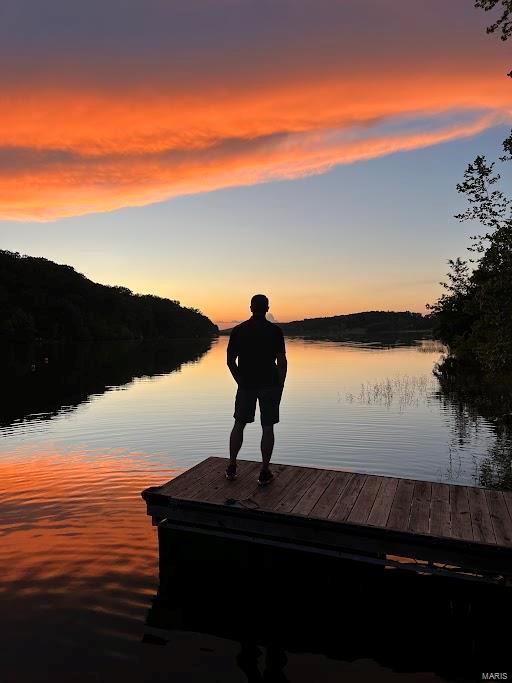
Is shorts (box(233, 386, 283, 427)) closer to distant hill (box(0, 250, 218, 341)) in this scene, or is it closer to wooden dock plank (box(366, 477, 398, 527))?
wooden dock plank (box(366, 477, 398, 527))

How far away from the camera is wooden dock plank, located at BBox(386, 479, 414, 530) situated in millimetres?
6918

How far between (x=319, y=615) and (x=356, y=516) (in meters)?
1.60

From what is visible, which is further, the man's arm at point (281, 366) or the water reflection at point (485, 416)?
the water reflection at point (485, 416)

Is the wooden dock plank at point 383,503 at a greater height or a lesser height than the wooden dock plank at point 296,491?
lesser

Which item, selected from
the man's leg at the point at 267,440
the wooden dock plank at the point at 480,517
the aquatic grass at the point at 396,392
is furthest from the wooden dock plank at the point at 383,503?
the aquatic grass at the point at 396,392

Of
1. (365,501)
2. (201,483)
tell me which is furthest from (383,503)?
(201,483)

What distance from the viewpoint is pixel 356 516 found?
7207 mm

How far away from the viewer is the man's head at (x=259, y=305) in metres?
8.37

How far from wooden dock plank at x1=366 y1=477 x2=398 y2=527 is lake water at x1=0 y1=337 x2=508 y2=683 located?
68.4 inches

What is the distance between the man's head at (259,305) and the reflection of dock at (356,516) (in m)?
3.06

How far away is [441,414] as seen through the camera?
1006 inches

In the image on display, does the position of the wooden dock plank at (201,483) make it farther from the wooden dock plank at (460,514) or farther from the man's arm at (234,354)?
the wooden dock plank at (460,514)

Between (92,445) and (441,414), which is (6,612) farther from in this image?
(441,414)

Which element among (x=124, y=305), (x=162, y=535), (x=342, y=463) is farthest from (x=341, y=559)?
(x=124, y=305)
